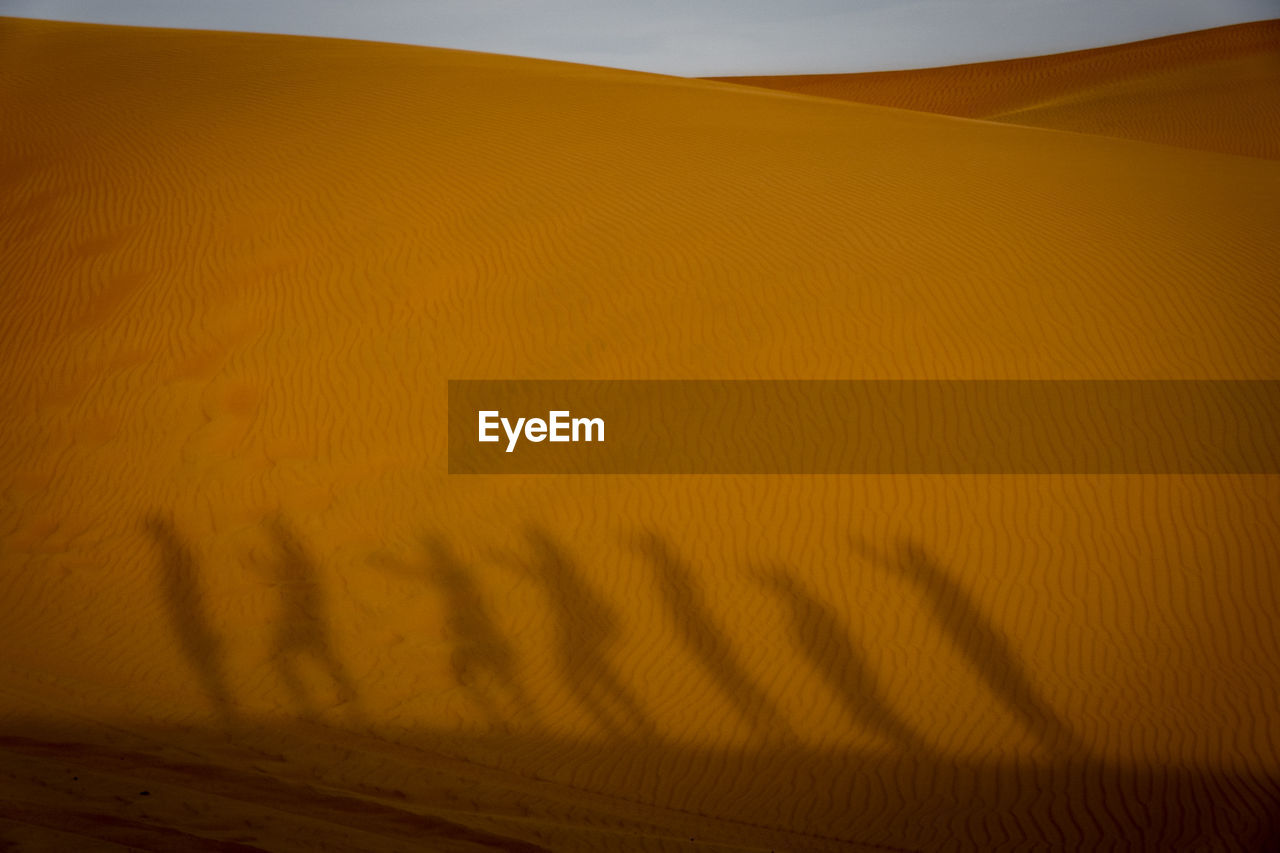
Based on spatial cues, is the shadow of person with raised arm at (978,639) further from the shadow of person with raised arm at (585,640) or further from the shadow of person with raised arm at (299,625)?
the shadow of person with raised arm at (299,625)

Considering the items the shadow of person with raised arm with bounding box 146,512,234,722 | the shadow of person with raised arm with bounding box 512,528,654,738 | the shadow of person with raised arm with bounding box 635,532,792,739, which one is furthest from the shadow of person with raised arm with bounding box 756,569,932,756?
the shadow of person with raised arm with bounding box 146,512,234,722

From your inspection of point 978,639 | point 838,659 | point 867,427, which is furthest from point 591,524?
point 978,639

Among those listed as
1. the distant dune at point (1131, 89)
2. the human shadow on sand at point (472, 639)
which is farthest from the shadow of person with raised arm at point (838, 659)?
the distant dune at point (1131, 89)

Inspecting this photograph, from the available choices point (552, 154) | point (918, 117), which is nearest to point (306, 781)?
point (552, 154)

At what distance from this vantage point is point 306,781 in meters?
6.20

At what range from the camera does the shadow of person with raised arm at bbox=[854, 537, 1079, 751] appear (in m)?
7.54

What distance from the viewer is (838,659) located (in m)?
8.31

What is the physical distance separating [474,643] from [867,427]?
15.1 feet

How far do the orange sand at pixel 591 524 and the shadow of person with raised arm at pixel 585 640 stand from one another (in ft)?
0.14

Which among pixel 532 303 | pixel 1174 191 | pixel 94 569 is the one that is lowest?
pixel 94 569

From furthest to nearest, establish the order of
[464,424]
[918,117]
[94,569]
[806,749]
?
[918,117], [464,424], [94,569], [806,749]

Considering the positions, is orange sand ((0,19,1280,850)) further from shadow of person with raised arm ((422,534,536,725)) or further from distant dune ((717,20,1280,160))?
distant dune ((717,20,1280,160))

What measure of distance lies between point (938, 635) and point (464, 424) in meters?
5.46

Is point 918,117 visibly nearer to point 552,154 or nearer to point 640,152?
point 640,152
